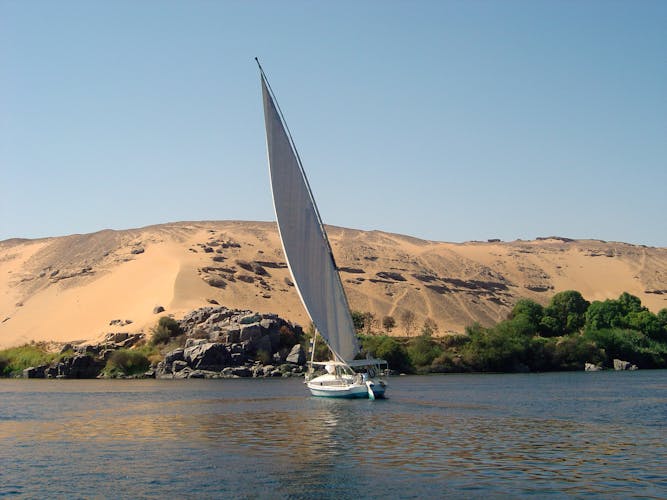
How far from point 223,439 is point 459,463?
23.4ft

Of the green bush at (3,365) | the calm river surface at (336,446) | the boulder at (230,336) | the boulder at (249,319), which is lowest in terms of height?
the calm river surface at (336,446)

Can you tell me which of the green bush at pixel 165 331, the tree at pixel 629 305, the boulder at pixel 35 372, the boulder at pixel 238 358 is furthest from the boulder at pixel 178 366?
the tree at pixel 629 305

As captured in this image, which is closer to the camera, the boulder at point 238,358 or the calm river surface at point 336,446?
the calm river surface at point 336,446

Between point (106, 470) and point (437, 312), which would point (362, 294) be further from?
point (106, 470)

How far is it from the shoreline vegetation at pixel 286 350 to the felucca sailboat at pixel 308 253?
64.2ft

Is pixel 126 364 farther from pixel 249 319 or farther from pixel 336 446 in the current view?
pixel 336 446

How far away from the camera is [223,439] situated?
22.2 metres

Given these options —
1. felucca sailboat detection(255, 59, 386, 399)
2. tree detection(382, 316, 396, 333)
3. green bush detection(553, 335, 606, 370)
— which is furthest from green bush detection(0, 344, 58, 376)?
green bush detection(553, 335, 606, 370)

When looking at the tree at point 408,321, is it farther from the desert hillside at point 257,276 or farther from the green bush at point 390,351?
the green bush at point 390,351

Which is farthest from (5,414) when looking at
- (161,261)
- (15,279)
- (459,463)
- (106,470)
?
(15,279)

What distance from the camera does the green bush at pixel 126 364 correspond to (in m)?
57.9

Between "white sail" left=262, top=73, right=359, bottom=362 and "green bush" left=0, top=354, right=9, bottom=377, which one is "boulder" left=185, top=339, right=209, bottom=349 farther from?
"white sail" left=262, top=73, right=359, bottom=362

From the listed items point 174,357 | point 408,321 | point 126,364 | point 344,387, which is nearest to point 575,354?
point 408,321

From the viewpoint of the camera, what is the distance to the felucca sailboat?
31.0 m
